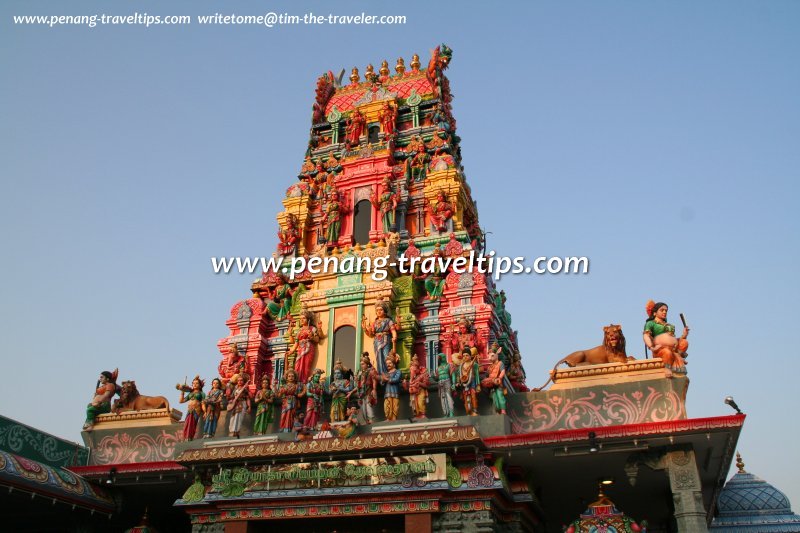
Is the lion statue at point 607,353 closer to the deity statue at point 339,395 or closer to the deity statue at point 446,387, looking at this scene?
the deity statue at point 446,387

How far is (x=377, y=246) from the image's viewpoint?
2233cm

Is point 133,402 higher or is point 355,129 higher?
point 355,129

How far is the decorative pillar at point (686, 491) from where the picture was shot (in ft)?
50.1

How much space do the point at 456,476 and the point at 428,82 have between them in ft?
53.8

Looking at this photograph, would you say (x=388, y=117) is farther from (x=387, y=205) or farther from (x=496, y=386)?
(x=496, y=386)

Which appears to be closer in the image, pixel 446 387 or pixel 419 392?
pixel 446 387

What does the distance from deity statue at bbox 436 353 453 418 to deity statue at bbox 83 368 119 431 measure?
1036 centimetres

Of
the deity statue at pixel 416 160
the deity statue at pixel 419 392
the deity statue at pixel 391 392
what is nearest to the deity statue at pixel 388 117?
the deity statue at pixel 416 160

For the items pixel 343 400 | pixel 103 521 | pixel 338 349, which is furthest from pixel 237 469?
pixel 103 521

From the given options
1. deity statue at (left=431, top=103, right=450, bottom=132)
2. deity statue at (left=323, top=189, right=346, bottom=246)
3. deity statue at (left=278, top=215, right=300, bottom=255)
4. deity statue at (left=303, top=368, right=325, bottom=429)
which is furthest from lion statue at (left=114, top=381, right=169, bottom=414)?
deity statue at (left=431, top=103, right=450, bottom=132)

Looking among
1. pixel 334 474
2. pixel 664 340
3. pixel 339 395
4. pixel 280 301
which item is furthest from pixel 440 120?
pixel 334 474

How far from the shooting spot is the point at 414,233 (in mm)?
23609

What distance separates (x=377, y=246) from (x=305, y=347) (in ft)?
13.0

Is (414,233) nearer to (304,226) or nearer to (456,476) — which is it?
(304,226)
